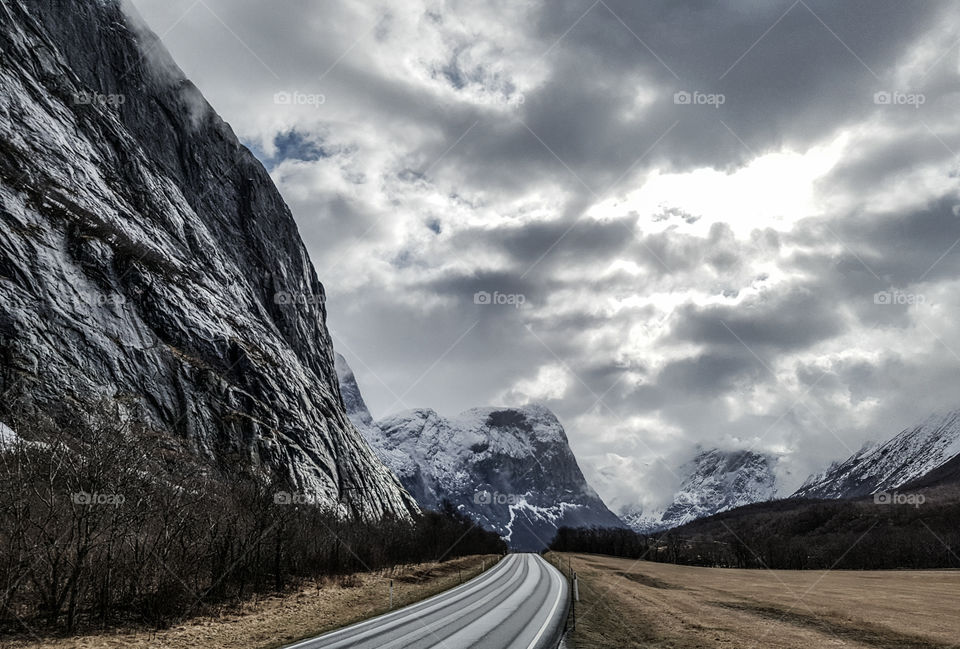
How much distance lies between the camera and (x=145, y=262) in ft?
309

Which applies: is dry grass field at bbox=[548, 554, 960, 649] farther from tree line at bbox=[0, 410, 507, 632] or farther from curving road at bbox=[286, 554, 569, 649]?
tree line at bbox=[0, 410, 507, 632]

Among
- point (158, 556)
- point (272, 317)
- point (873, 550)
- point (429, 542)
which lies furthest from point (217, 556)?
point (873, 550)

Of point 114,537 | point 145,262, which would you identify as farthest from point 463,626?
point 145,262

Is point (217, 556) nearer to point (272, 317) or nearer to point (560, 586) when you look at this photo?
point (560, 586)

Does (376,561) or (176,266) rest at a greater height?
(176,266)

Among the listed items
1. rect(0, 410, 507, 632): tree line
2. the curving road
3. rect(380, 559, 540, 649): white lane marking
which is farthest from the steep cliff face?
the curving road

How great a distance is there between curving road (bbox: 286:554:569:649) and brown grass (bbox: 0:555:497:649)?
164 centimetres

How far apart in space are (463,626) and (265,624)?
8619 mm

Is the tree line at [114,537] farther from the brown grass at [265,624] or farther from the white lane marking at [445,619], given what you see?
the white lane marking at [445,619]

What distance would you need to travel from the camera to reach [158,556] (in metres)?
25.4

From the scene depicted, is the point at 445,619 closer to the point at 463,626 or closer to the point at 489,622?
the point at 489,622

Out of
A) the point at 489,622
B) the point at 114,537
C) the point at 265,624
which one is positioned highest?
the point at 114,537

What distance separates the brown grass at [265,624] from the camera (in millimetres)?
18969

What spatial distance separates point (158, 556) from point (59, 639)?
262 inches
